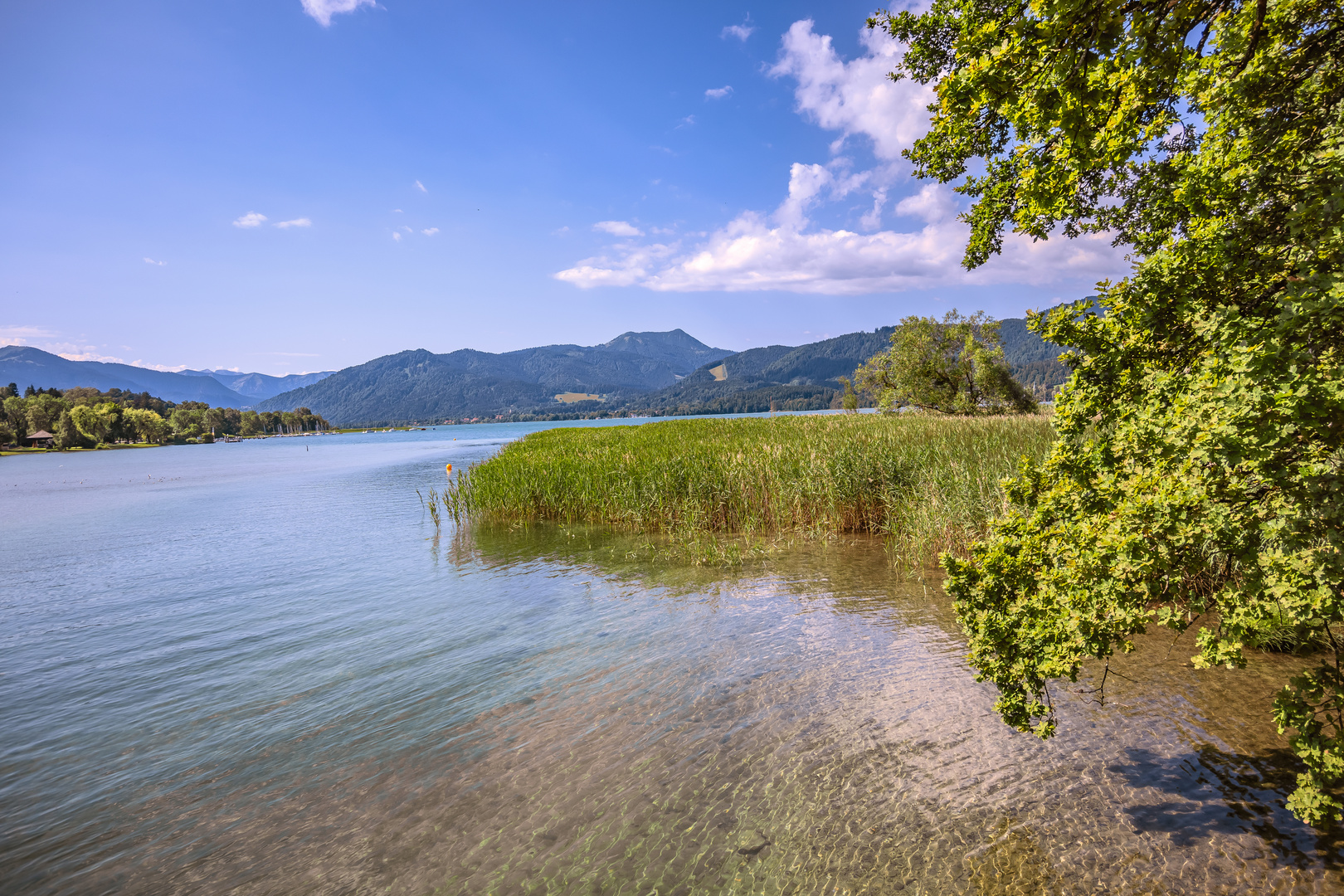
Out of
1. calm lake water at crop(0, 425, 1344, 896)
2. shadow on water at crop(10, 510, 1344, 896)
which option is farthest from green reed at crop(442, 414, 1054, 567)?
shadow on water at crop(10, 510, 1344, 896)

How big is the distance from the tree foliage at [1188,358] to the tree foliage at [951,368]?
4660cm

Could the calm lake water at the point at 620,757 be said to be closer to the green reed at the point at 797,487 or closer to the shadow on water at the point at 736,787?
the shadow on water at the point at 736,787

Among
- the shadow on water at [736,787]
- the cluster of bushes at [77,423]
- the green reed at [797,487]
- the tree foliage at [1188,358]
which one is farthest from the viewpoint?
the cluster of bushes at [77,423]

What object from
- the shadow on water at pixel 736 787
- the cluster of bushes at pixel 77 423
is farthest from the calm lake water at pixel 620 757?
the cluster of bushes at pixel 77 423

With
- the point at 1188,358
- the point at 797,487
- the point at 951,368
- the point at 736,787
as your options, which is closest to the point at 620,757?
the point at 736,787

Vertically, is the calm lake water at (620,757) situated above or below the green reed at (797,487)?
below

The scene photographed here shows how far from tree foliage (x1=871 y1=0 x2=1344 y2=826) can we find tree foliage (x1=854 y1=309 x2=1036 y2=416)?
4660 centimetres

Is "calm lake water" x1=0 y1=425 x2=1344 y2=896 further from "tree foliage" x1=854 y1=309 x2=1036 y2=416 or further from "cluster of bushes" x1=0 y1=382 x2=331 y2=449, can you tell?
"cluster of bushes" x1=0 y1=382 x2=331 y2=449

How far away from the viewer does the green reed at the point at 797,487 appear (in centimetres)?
1196

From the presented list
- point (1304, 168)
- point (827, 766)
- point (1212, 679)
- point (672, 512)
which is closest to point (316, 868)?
point (827, 766)

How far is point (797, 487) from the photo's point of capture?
48.8ft

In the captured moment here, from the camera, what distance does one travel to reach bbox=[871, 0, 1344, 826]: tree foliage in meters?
2.86

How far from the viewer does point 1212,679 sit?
605cm

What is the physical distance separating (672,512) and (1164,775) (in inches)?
476
